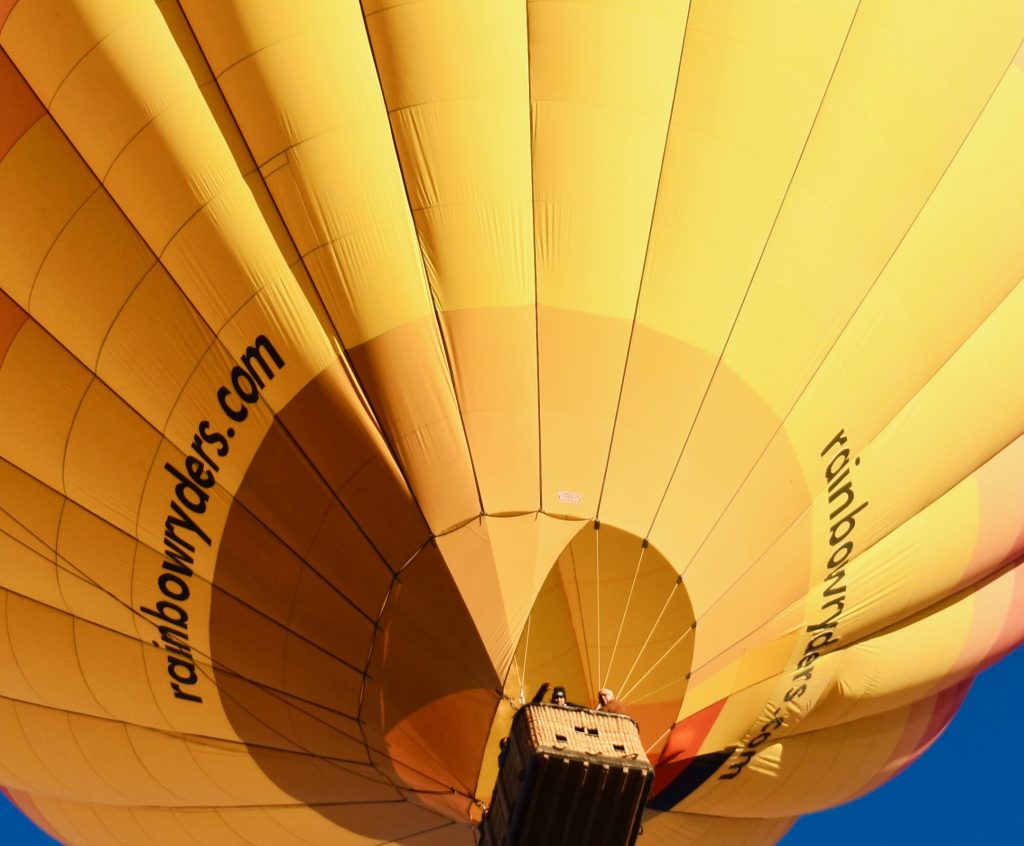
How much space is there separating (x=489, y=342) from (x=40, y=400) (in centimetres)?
235

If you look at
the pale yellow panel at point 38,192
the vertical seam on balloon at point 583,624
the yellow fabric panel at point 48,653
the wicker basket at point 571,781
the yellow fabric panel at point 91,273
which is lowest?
the wicker basket at point 571,781

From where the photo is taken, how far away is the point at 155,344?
766 cm

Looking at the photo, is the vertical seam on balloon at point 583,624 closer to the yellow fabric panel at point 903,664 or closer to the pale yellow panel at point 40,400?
→ the yellow fabric panel at point 903,664

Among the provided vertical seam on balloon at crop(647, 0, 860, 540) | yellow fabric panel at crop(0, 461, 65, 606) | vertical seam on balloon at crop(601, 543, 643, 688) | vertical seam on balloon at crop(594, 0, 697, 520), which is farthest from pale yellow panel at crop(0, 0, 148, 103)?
vertical seam on balloon at crop(601, 543, 643, 688)

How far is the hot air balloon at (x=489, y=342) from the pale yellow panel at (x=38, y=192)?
2cm

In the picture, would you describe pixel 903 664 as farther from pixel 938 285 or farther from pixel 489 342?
pixel 489 342

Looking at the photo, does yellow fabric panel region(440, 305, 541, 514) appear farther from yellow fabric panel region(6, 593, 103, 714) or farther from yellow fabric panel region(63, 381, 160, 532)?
yellow fabric panel region(6, 593, 103, 714)

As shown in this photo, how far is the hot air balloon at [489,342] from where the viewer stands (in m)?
7.38

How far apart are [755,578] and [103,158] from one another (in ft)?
11.9

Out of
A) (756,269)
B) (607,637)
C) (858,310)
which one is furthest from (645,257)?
(607,637)

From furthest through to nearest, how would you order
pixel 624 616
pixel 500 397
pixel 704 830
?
1. pixel 704 830
2. pixel 624 616
3. pixel 500 397

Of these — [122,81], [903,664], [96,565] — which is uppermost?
[122,81]

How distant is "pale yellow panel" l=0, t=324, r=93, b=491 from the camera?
8.05 meters

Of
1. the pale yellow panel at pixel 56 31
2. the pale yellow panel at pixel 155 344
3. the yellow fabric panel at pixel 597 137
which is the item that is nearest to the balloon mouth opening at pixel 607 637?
the yellow fabric panel at pixel 597 137
